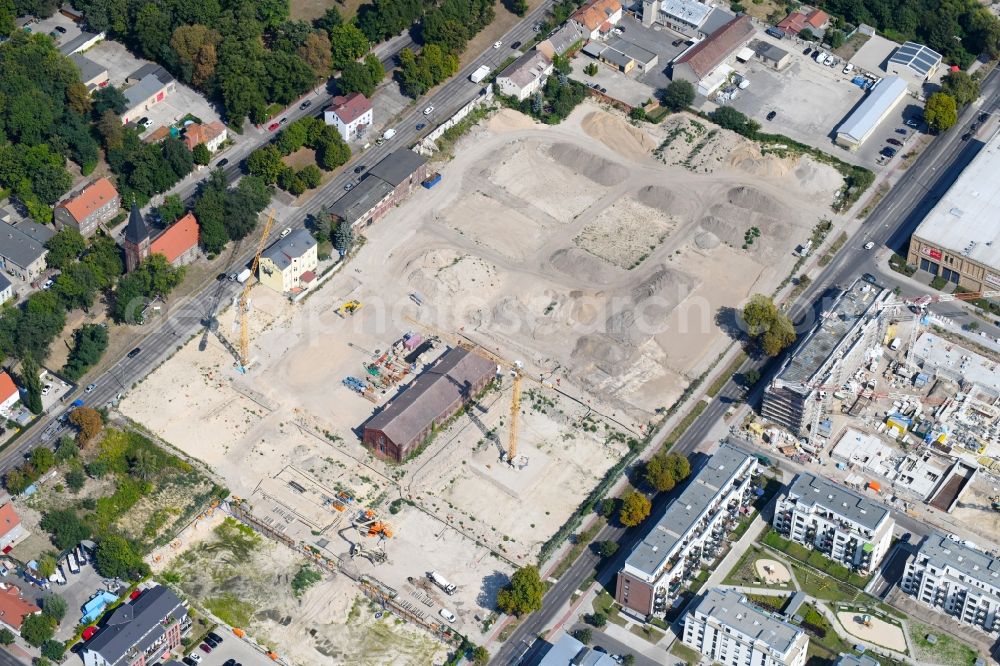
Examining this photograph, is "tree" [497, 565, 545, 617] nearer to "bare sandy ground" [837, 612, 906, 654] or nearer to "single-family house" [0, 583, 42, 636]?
"bare sandy ground" [837, 612, 906, 654]

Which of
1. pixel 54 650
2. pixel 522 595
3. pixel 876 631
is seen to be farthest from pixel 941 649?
pixel 54 650

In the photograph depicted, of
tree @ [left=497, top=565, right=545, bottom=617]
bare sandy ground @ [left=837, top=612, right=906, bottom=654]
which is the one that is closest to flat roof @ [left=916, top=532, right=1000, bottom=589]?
bare sandy ground @ [left=837, top=612, right=906, bottom=654]

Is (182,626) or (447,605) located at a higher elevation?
(447,605)

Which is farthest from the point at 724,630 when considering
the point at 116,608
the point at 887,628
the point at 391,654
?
the point at 116,608

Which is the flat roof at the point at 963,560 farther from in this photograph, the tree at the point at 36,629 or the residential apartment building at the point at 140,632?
the tree at the point at 36,629

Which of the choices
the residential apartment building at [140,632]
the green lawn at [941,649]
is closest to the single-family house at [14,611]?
the residential apartment building at [140,632]

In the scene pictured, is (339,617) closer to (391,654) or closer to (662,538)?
(391,654)

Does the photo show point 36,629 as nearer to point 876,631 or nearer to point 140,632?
point 140,632
